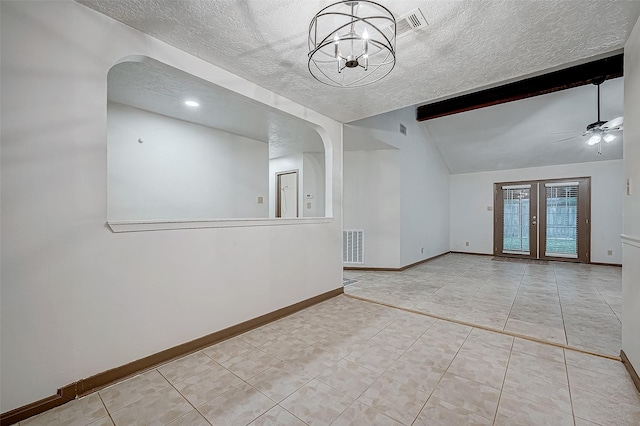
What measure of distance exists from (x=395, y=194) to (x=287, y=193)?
8.86 feet

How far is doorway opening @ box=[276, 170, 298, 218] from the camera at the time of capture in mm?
6617

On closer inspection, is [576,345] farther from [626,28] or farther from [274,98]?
[274,98]

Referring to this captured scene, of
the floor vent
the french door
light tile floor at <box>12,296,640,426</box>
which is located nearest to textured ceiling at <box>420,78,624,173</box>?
the french door

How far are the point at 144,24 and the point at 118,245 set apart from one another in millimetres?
1553

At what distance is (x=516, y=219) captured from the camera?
23.7ft

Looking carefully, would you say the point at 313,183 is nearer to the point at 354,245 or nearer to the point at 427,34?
the point at 354,245

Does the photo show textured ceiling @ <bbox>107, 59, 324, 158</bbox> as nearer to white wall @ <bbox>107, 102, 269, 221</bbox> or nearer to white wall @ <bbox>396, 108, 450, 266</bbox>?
white wall @ <bbox>107, 102, 269, 221</bbox>

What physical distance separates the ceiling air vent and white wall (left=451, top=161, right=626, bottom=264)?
6.98 m

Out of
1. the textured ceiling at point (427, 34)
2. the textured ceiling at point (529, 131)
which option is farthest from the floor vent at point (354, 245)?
the textured ceiling at point (427, 34)

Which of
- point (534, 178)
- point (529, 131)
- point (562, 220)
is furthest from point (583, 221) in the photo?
point (529, 131)

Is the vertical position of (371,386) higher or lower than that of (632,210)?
lower

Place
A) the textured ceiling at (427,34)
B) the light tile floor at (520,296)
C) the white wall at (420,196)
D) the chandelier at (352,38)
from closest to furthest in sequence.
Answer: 1. the chandelier at (352,38)
2. the textured ceiling at (427,34)
3. the light tile floor at (520,296)
4. the white wall at (420,196)

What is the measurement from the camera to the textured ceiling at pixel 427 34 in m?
1.71

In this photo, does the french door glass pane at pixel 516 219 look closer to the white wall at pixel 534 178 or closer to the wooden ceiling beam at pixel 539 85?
the white wall at pixel 534 178
